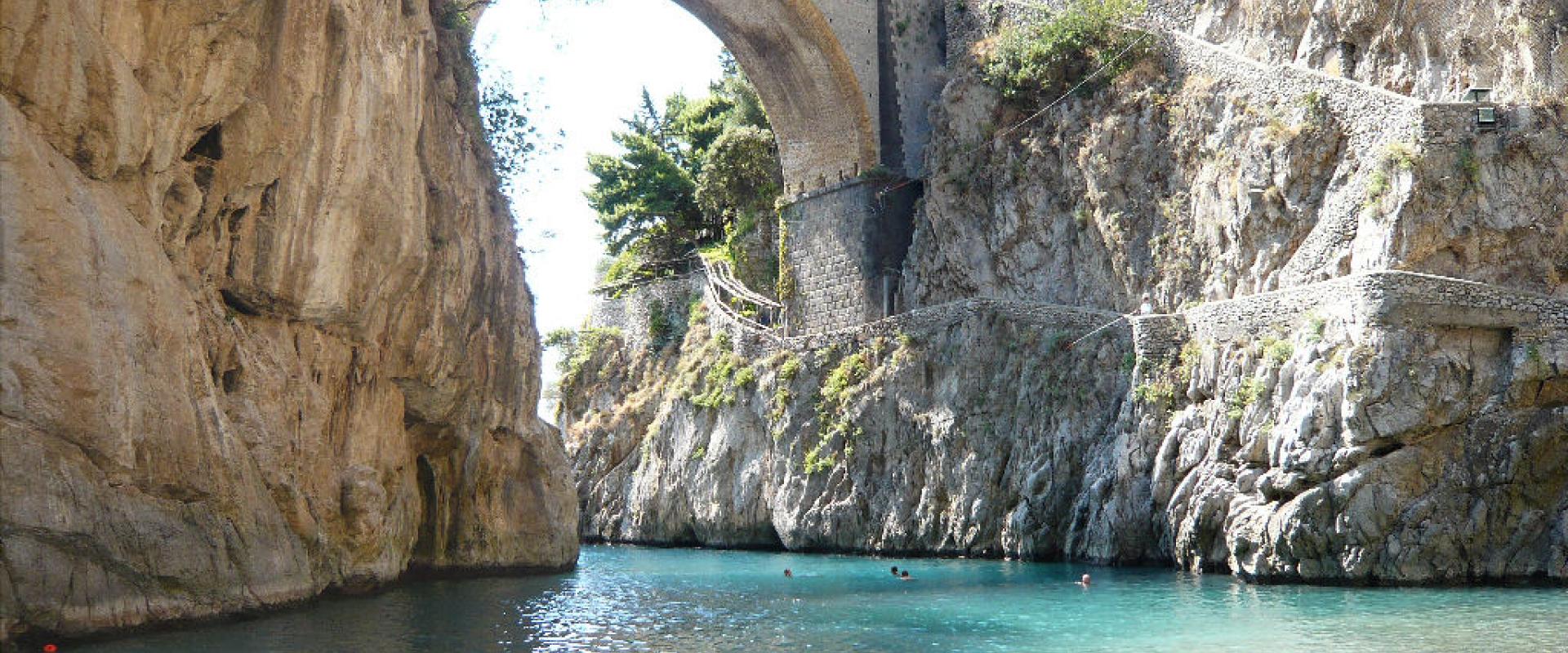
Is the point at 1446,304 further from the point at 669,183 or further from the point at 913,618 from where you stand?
the point at 669,183

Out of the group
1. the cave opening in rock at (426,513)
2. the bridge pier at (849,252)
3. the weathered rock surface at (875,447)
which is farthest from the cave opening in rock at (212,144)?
the bridge pier at (849,252)

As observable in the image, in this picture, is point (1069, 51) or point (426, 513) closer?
point (426, 513)

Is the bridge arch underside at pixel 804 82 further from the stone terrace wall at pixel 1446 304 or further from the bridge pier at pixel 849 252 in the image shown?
the stone terrace wall at pixel 1446 304

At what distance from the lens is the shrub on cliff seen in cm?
3488

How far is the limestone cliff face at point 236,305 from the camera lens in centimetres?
1377

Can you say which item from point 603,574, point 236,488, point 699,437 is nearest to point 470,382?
point 603,574

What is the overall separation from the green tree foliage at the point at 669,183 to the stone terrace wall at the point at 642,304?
188cm

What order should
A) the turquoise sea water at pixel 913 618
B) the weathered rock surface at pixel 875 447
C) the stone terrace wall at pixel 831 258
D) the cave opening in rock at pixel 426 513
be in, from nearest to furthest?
the turquoise sea water at pixel 913 618 → the cave opening in rock at pixel 426 513 → the weathered rock surface at pixel 875 447 → the stone terrace wall at pixel 831 258

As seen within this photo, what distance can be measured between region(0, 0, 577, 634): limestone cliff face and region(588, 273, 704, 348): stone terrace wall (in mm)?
17940

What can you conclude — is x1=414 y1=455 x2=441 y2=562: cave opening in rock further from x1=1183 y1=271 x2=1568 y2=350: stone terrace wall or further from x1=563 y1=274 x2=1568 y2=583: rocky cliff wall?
x1=1183 y1=271 x2=1568 y2=350: stone terrace wall

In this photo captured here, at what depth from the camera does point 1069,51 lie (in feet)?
118

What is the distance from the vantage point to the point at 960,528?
31.9 meters

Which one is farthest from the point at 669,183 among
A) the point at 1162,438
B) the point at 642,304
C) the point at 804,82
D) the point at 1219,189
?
the point at 1162,438

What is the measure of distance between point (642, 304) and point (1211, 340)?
80.8 feet
